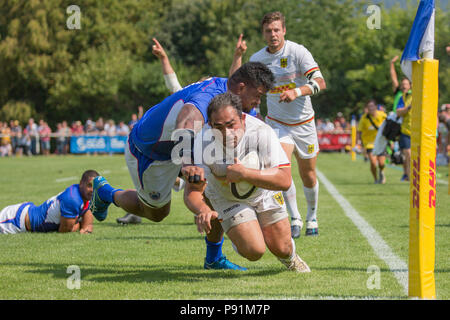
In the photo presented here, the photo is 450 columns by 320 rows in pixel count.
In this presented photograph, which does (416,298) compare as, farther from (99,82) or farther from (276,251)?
(99,82)

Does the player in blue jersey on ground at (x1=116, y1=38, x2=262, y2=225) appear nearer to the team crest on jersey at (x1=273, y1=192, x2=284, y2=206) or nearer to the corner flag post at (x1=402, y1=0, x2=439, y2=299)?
the team crest on jersey at (x1=273, y1=192, x2=284, y2=206)

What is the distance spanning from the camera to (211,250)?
585cm

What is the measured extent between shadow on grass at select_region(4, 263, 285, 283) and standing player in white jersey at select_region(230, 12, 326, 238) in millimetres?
2182

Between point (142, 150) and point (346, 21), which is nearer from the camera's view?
point (142, 150)

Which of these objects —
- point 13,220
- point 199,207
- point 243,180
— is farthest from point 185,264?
point 13,220

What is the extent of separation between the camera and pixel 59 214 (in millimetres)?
8523

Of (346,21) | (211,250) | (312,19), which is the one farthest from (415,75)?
(346,21)

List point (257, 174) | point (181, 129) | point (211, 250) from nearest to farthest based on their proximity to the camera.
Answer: point (257, 174) → point (181, 129) → point (211, 250)

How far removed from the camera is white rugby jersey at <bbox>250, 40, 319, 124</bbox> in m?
7.70

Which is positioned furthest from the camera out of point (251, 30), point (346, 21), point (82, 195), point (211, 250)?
point (346, 21)

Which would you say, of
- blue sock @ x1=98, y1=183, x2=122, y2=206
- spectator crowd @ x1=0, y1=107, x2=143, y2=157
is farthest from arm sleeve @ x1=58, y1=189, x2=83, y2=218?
spectator crowd @ x1=0, y1=107, x2=143, y2=157

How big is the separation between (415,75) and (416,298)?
1.42m

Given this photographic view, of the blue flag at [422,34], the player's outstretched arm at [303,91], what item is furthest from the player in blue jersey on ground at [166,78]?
the blue flag at [422,34]

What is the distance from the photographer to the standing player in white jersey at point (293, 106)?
765 cm
